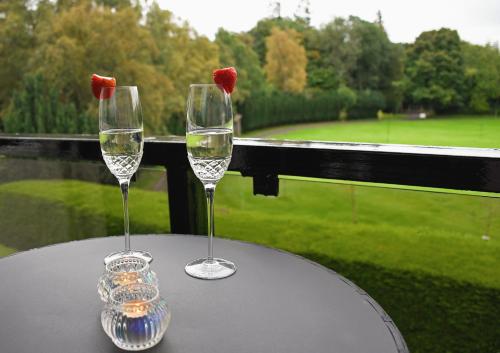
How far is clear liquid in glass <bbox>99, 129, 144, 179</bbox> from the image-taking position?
2.67 ft

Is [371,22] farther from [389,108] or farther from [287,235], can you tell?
[287,235]

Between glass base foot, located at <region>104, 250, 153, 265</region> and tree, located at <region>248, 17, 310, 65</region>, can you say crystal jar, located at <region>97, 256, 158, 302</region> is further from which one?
tree, located at <region>248, 17, 310, 65</region>

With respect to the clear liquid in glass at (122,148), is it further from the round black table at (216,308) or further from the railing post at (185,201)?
the railing post at (185,201)

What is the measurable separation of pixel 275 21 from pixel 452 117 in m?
5.20

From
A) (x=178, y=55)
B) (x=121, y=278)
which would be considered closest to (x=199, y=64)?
(x=178, y=55)

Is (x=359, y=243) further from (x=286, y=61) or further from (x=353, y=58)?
(x=286, y=61)

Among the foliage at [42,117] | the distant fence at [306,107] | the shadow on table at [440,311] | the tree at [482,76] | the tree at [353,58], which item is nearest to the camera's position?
the shadow on table at [440,311]

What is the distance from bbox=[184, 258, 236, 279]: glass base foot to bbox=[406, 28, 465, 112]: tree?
957 centimetres

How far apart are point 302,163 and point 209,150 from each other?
573 millimetres

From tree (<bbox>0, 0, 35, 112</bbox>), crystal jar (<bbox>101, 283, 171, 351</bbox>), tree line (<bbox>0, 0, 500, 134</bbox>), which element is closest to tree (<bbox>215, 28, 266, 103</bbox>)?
tree line (<bbox>0, 0, 500, 134</bbox>)

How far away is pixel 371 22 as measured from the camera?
14938mm

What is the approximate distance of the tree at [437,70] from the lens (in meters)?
9.91

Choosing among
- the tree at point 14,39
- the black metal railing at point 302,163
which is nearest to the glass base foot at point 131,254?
the black metal railing at point 302,163

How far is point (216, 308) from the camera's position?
648mm
